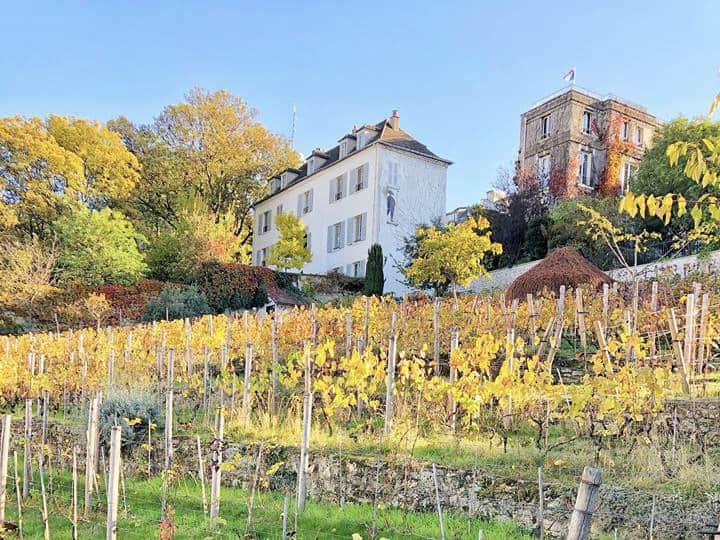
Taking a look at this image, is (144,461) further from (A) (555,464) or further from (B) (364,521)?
(A) (555,464)

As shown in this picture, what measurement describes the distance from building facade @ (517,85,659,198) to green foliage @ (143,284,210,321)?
15.0 meters

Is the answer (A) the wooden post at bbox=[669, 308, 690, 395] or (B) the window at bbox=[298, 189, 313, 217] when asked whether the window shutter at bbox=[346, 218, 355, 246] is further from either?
(A) the wooden post at bbox=[669, 308, 690, 395]

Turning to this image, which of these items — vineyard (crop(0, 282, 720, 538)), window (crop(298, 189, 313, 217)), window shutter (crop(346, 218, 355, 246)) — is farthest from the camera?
window (crop(298, 189, 313, 217))

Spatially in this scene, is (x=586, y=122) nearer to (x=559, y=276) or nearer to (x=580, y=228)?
(x=580, y=228)

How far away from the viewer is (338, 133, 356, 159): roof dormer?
28.5 m

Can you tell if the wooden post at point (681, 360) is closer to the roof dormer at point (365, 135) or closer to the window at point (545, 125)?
the roof dormer at point (365, 135)

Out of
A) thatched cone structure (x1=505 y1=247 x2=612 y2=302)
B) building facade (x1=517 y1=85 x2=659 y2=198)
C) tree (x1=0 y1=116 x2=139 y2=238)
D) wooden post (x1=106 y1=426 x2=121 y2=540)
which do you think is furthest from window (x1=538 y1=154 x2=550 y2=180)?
wooden post (x1=106 y1=426 x2=121 y2=540)

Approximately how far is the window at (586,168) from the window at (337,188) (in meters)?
11.2

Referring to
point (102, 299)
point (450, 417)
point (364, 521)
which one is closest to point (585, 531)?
point (364, 521)

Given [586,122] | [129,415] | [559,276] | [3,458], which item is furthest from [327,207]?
[3,458]

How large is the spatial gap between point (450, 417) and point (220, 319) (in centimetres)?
705

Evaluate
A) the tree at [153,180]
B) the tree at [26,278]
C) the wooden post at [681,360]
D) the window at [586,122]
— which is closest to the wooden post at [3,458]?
the wooden post at [681,360]

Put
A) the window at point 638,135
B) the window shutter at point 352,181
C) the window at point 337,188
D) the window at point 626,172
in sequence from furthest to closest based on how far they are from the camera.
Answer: the window at point 638,135 → the window at point 626,172 → the window at point 337,188 → the window shutter at point 352,181

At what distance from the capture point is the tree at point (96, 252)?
22.6 metres
